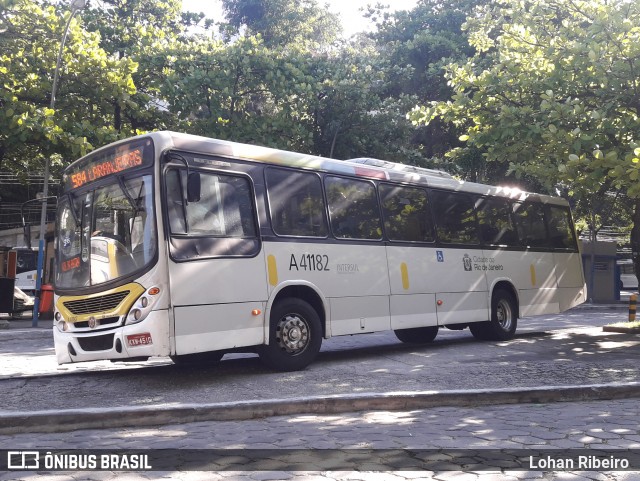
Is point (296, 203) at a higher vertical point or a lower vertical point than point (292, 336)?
higher

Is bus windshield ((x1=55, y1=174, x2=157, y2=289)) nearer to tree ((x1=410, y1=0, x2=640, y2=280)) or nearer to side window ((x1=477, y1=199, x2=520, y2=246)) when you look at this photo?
tree ((x1=410, y1=0, x2=640, y2=280))

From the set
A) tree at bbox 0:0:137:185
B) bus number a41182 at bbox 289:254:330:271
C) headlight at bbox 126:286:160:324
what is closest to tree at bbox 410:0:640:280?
bus number a41182 at bbox 289:254:330:271

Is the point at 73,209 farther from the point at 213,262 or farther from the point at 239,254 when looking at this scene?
the point at 239,254

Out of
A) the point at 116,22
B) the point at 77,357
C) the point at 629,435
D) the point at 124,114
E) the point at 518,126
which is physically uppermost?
the point at 116,22

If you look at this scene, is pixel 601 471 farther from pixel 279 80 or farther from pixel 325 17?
pixel 325 17

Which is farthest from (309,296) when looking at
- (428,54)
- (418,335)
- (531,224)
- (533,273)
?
(428,54)

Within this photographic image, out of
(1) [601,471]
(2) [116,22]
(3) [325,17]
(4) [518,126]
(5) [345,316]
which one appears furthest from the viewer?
(3) [325,17]

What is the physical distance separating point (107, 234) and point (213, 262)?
137 cm

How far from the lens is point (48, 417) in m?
6.19

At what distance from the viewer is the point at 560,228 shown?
1614cm

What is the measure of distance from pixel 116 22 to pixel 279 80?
23.9 ft

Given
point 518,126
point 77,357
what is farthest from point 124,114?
point 77,357

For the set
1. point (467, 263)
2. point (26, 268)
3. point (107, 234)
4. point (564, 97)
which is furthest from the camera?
point (26, 268)

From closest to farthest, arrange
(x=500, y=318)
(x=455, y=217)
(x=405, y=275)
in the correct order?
(x=405, y=275) < (x=455, y=217) < (x=500, y=318)
